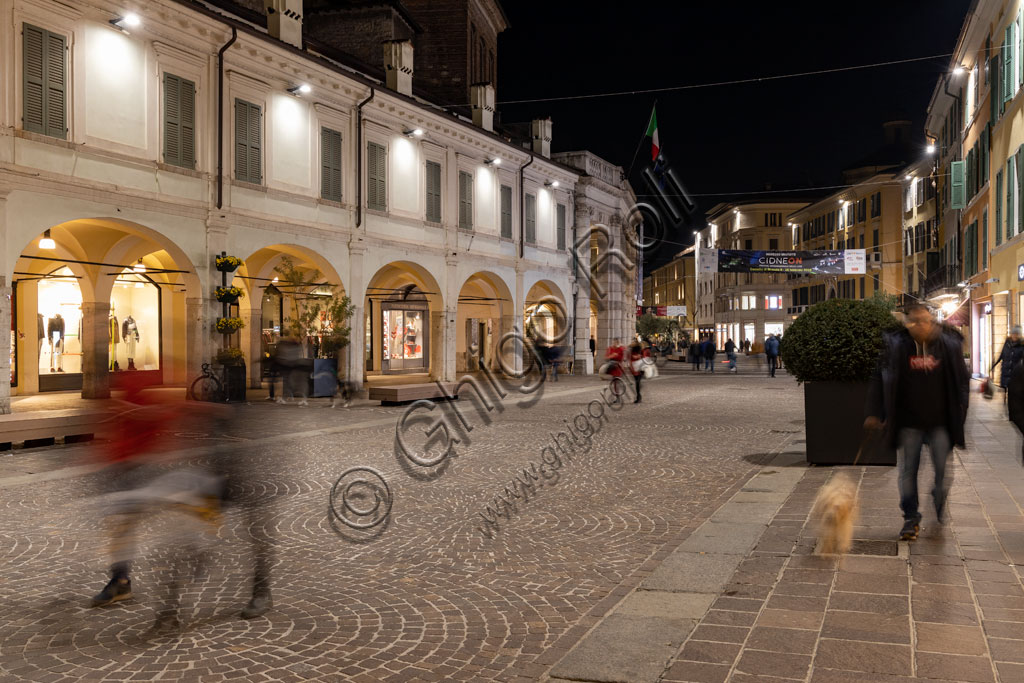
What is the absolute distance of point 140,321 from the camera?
2455 centimetres

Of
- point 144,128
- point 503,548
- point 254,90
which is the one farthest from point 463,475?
point 254,90

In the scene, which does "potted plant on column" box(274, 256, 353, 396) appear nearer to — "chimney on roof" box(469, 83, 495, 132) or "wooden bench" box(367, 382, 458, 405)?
"wooden bench" box(367, 382, 458, 405)

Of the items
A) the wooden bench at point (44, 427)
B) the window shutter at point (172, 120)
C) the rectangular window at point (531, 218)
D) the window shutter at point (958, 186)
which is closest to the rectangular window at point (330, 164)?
A: the window shutter at point (172, 120)

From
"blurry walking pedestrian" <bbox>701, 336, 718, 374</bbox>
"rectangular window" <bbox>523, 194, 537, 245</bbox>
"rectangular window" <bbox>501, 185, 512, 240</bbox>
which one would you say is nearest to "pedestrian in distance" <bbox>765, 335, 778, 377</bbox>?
"blurry walking pedestrian" <bbox>701, 336, 718, 374</bbox>

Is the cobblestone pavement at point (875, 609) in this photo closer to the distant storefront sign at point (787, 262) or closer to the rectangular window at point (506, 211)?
the rectangular window at point (506, 211)

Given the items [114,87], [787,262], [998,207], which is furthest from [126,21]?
[787,262]

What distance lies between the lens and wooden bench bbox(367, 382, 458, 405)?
64.9ft

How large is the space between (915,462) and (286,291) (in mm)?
21374

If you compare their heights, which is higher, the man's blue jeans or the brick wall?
the brick wall

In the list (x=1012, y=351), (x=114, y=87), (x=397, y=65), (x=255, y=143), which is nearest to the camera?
(x=1012, y=351)

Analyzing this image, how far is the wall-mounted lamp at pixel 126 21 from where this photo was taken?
1725cm

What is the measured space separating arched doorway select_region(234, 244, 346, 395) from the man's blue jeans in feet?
58.5

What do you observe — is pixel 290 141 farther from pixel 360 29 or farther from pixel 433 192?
pixel 360 29

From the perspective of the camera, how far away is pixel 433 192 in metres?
27.8
